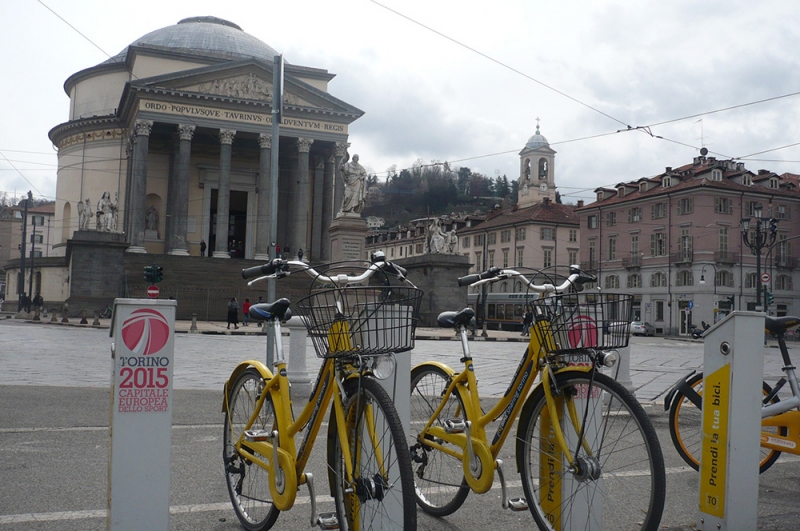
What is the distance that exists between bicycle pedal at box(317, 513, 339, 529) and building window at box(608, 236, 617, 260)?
6355 centimetres

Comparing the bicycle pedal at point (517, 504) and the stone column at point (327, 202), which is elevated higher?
the stone column at point (327, 202)

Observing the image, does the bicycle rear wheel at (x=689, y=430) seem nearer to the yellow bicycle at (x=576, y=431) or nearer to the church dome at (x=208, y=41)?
the yellow bicycle at (x=576, y=431)

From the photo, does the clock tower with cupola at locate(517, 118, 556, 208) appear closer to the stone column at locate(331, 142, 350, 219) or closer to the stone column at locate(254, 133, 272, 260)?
the stone column at locate(331, 142, 350, 219)

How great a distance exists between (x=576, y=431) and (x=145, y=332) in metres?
2.01

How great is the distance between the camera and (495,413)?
166 inches

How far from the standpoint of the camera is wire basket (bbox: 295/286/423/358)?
352 centimetres

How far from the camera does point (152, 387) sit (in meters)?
3.51

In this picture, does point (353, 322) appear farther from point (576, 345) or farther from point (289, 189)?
point (289, 189)

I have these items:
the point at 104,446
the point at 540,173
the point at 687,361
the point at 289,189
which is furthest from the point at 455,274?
the point at 540,173

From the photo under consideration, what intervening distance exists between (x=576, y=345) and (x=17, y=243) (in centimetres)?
11630

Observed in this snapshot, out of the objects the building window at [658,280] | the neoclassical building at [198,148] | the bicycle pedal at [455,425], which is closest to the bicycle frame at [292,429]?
the bicycle pedal at [455,425]

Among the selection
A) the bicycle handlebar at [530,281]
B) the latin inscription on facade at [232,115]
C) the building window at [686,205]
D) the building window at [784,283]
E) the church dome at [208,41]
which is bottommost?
the bicycle handlebar at [530,281]

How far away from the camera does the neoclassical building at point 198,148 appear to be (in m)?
45.7

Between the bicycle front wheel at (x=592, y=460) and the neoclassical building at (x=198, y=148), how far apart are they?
125ft
